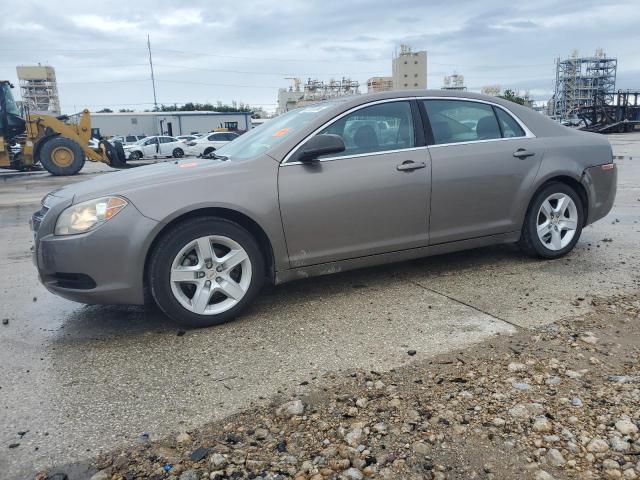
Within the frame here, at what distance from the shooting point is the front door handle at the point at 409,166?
414 centimetres

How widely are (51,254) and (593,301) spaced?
3788 millimetres

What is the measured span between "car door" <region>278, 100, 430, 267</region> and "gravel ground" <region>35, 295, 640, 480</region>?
1260 millimetres

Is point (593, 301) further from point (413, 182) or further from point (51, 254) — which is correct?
point (51, 254)

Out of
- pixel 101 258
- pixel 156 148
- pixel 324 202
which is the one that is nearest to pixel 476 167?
pixel 324 202

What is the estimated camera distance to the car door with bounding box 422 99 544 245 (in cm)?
434

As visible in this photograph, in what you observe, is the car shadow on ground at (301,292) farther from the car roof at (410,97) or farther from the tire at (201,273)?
the car roof at (410,97)

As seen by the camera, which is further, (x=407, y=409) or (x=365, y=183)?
(x=365, y=183)

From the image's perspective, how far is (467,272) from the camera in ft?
15.5

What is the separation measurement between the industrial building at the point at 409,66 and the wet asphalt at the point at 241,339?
11577 cm

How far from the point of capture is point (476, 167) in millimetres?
4438

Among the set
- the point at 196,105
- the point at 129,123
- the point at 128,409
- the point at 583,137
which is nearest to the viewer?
the point at 128,409

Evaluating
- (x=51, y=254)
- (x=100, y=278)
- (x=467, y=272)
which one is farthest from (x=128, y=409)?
(x=467, y=272)

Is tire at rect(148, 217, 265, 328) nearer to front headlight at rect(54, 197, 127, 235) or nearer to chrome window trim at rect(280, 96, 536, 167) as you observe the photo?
front headlight at rect(54, 197, 127, 235)

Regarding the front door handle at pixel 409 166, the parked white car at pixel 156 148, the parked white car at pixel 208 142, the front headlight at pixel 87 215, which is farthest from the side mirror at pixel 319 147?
the parked white car at pixel 156 148
